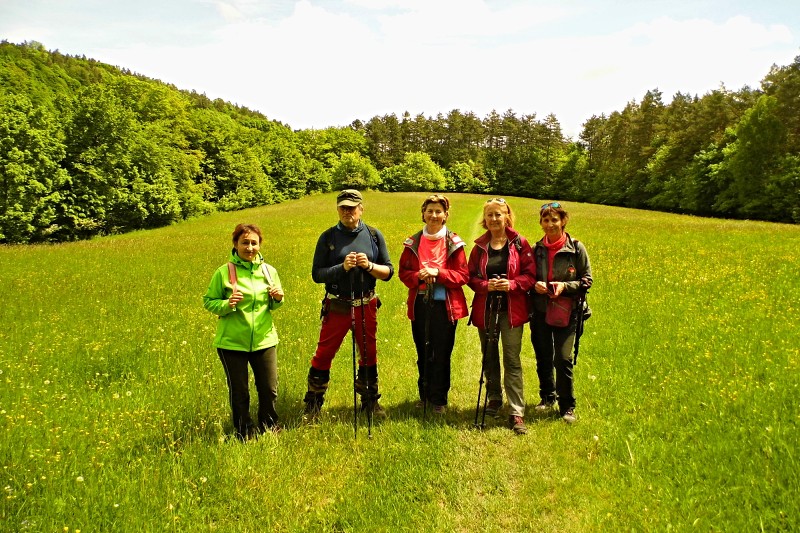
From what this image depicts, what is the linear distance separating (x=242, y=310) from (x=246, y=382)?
32.8 inches

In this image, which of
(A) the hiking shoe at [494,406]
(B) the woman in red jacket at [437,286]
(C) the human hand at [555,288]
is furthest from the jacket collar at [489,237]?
(A) the hiking shoe at [494,406]

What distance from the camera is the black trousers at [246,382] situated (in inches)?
187

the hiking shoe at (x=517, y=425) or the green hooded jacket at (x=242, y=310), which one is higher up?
the green hooded jacket at (x=242, y=310)

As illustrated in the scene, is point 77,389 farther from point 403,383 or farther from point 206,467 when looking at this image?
point 403,383

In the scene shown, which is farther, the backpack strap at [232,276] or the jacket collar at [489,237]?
the jacket collar at [489,237]

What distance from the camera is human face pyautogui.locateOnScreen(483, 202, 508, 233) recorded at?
5379 mm

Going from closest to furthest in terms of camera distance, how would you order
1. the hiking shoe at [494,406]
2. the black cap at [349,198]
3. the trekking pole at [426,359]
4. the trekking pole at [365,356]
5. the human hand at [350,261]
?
the human hand at [350,261] < the black cap at [349,198] < the trekking pole at [365,356] < the trekking pole at [426,359] < the hiking shoe at [494,406]

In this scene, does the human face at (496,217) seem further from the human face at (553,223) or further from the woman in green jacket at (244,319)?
the woman in green jacket at (244,319)

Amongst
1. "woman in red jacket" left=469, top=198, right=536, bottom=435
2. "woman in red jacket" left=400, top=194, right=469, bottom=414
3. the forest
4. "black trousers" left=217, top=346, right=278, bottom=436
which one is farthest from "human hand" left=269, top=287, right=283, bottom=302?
the forest

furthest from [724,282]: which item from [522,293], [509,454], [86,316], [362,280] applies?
[86,316]

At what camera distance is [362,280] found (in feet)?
17.4

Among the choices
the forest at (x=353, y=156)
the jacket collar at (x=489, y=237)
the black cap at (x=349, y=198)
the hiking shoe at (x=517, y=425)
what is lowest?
the hiking shoe at (x=517, y=425)

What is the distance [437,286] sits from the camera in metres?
5.63

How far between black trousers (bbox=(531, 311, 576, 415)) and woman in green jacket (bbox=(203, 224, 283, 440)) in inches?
133
